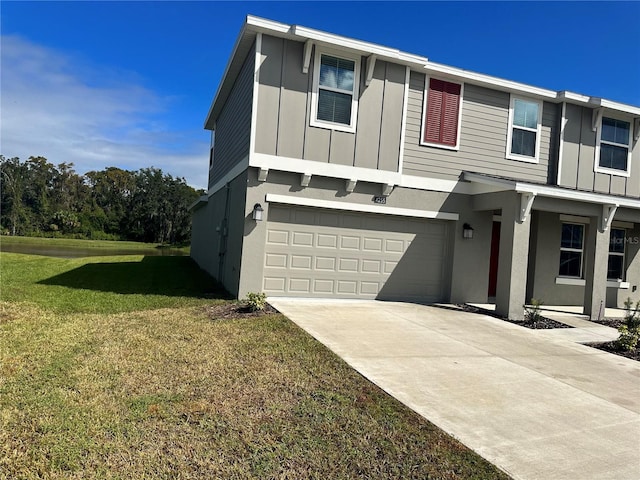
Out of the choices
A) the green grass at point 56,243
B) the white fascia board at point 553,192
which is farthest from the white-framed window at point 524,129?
the green grass at point 56,243

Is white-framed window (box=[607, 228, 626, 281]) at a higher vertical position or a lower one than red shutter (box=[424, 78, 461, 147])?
lower

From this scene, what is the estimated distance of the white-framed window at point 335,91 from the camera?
30.5 ft

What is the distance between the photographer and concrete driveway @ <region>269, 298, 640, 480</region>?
3.38m

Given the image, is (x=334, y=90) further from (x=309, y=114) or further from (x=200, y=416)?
(x=200, y=416)

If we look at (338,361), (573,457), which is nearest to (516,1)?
(338,361)

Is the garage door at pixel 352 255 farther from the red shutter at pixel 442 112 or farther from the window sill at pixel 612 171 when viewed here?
the window sill at pixel 612 171

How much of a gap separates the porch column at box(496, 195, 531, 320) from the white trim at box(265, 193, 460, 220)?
155cm

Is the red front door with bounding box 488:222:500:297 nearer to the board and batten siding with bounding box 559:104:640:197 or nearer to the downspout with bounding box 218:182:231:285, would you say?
the board and batten siding with bounding box 559:104:640:197

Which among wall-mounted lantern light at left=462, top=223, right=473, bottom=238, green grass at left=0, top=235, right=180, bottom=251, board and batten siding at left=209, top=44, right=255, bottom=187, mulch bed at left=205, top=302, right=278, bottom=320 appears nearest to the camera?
mulch bed at left=205, top=302, right=278, bottom=320

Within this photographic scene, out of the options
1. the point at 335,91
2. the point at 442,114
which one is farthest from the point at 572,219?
the point at 335,91

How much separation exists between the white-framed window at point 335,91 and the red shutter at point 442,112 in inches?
76.0

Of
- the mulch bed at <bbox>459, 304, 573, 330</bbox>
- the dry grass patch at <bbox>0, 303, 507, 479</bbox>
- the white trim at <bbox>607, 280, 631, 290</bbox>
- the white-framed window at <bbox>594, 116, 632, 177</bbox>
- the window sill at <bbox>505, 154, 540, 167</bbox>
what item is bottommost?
the dry grass patch at <bbox>0, 303, 507, 479</bbox>

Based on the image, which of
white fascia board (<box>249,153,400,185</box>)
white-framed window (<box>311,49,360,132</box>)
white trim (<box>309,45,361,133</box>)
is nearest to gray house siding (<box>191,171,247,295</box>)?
white fascia board (<box>249,153,400,185</box>)

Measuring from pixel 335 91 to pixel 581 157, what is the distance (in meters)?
6.95
